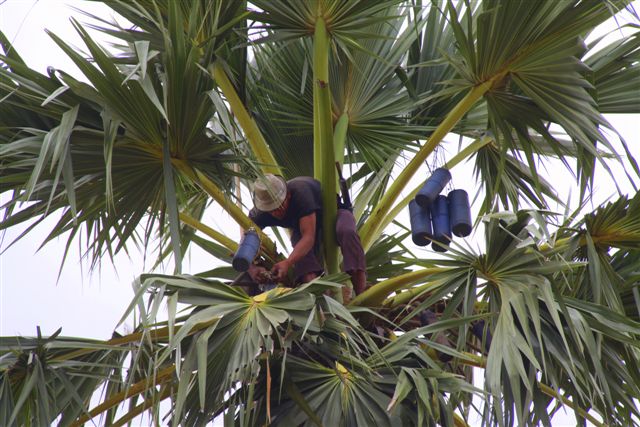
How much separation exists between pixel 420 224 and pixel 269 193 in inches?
33.2

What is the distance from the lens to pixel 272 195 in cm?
477

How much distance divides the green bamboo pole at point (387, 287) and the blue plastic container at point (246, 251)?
0.56 meters

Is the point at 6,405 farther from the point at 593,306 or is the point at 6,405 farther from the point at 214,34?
the point at 593,306

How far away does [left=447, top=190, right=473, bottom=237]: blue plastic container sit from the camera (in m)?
4.96

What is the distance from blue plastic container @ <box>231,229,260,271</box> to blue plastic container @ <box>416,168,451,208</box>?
95cm

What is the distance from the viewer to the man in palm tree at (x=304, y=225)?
15.4ft

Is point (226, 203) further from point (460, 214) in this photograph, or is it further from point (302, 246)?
point (460, 214)

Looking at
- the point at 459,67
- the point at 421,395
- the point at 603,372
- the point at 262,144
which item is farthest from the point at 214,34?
the point at 603,372

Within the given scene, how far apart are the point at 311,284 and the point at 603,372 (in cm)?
147

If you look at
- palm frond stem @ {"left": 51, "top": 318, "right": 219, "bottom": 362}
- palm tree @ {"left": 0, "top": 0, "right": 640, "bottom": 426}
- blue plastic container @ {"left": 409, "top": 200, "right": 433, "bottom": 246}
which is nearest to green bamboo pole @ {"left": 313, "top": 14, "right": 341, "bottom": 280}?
palm tree @ {"left": 0, "top": 0, "right": 640, "bottom": 426}

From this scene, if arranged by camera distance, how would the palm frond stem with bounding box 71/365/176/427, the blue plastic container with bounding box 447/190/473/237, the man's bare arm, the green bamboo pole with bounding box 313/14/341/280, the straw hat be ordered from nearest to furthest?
the palm frond stem with bounding box 71/365/176/427 < the man's bare arm < the green bamboo pole with bounding box 313/14/341/280 < the straw hat < the blue plastic container with bounding box 447/190/473/237

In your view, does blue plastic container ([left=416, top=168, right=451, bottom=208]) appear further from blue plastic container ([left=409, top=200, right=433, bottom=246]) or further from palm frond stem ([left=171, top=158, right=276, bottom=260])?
palm frond stem ([left=171, top=158, right=276, bottom=260])

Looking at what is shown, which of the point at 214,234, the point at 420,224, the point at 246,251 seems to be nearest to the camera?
the point at 246,251

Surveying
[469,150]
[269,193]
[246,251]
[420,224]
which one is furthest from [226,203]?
[469,150]
